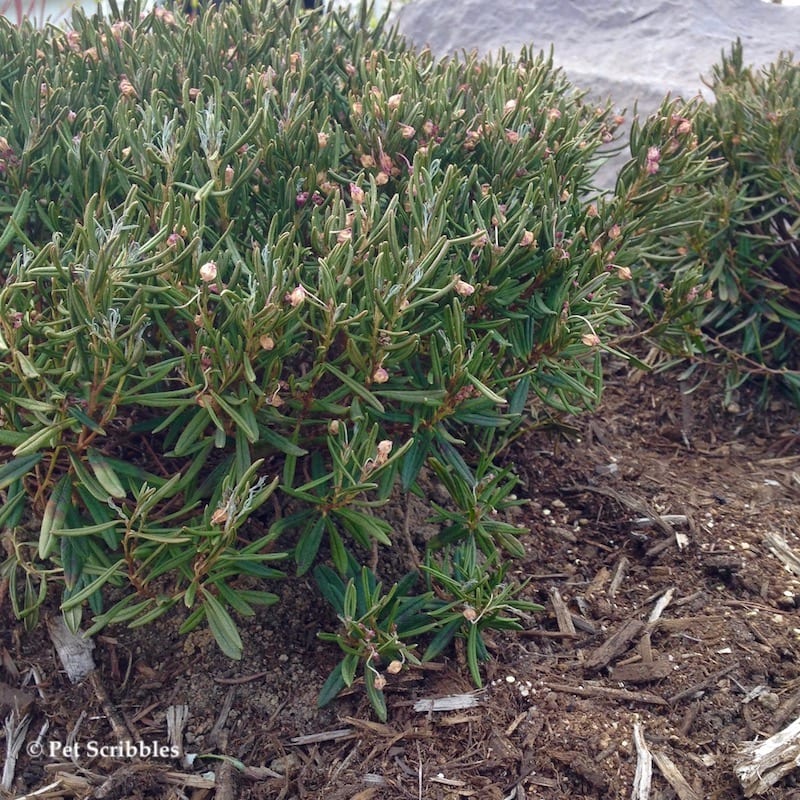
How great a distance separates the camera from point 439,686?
102 inches

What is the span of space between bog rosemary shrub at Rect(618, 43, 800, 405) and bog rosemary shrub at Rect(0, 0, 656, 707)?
1018 millimetres

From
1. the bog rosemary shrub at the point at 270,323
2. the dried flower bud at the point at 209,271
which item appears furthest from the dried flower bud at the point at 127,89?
the dried flower bud at the point at 209,271

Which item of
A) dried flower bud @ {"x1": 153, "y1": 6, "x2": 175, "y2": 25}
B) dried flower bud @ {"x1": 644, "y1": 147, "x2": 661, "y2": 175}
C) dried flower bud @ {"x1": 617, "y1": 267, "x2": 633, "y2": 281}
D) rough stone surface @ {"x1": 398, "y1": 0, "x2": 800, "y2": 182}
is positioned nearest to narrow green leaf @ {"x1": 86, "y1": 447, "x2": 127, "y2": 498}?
dried flower bud @ {"x1": 617, "y1": 267, "x2": 633, "y2": 281}

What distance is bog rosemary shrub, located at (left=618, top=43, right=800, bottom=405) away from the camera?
12.4ft

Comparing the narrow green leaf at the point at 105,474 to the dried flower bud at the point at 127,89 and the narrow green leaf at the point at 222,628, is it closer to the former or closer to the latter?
the narrow green leaf at the point at 222,628

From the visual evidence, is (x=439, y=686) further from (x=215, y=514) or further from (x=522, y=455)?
(x=522, y=455)

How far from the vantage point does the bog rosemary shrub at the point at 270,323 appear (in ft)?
6.79

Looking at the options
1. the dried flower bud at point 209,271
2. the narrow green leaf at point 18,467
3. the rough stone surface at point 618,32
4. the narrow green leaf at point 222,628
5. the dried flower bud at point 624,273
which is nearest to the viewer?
the dried flower bud at point 209,271

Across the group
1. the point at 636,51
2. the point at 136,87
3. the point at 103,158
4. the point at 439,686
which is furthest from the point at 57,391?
the point at 636,51

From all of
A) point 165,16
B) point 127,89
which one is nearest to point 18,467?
point 127,89

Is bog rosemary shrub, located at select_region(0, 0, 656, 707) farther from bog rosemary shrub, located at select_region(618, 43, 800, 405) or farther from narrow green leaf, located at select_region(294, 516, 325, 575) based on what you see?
bog rosemary shrub, located at select_region(618, 43, 800, 405)

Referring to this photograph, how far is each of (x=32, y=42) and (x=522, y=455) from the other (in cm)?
250

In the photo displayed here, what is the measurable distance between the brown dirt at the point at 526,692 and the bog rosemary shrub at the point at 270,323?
18 centimetres

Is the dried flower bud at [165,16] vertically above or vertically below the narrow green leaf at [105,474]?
above
